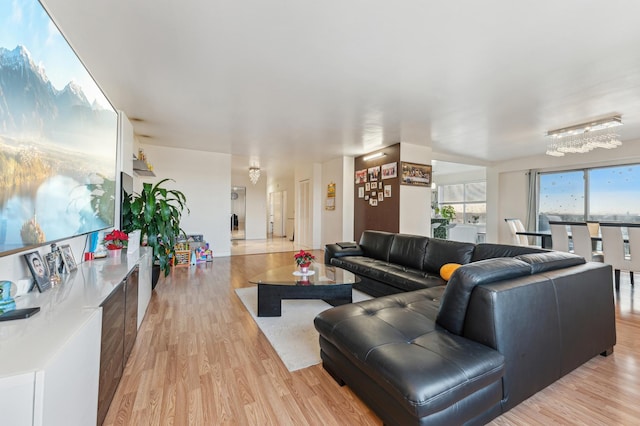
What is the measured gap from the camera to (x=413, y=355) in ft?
4.22

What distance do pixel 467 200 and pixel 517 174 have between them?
208 centimetres

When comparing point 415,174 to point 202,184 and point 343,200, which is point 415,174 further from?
point 202,184

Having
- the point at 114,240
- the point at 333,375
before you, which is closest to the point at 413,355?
the point at 333,375

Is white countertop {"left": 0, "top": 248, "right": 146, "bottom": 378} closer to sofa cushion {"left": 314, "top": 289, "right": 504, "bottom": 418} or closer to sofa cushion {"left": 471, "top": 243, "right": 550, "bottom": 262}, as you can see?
sofa cushion {"left": 314, "top": 289, "right": 504, "bottom": 418}

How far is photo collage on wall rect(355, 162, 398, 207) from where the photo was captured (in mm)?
5797

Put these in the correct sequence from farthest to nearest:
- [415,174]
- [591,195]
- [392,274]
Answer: [591,195] < [415,174] < [392,274]

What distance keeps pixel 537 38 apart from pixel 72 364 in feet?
11.3

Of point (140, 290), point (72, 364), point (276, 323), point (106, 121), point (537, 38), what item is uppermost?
point (537, 38)

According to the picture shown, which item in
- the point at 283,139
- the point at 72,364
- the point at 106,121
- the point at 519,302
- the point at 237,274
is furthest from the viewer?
the point at 283,139

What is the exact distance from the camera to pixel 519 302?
1488 millimetres

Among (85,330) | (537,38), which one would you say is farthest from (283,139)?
(85,330)

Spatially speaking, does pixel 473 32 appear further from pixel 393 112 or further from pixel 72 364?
pixel 72 364

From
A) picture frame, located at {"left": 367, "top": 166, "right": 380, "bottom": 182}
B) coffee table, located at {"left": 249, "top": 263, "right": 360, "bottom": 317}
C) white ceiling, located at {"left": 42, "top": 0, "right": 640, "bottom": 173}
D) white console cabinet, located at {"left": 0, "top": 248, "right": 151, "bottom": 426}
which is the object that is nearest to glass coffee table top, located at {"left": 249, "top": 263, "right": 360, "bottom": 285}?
coffee table, located at {"left": 249, "top": 263, "right": 360, "bottom": 317}

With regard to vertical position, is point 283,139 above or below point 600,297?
above
